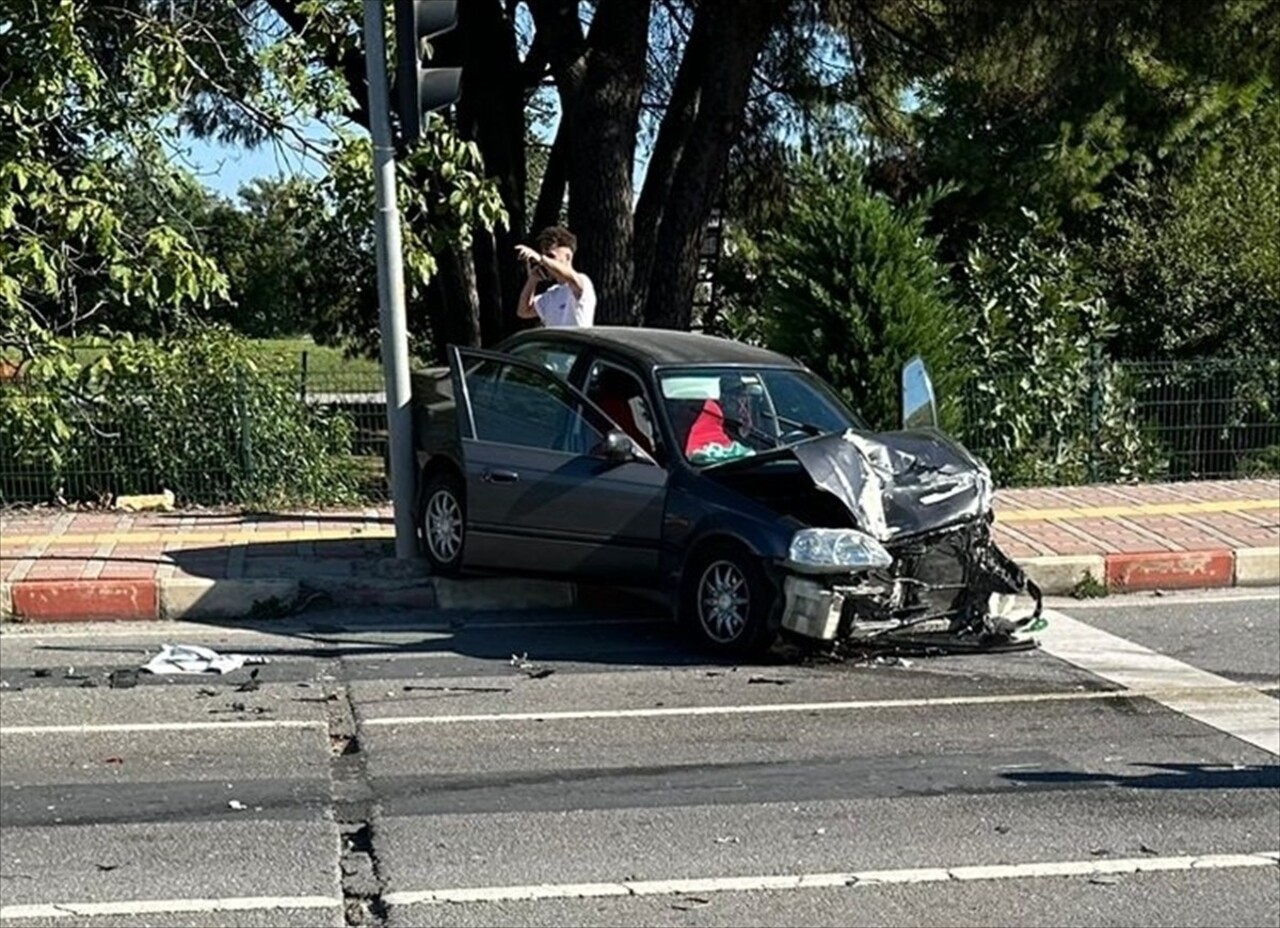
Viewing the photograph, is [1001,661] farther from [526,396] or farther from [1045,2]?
[1045,2]

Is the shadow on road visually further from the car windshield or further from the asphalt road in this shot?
the car windshield

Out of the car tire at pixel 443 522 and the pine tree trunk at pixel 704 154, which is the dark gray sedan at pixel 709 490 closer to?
the car tire at pixel 443 522

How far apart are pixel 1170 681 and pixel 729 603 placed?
2.16 m

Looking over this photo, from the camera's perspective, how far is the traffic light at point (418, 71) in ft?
29.8

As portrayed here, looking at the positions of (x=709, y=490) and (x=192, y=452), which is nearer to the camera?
(x=709, y=490)

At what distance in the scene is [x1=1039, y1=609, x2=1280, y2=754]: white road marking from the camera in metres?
7.02

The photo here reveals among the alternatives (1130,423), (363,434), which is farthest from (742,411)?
(1130,423)

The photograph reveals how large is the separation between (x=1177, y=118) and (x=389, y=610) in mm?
14323

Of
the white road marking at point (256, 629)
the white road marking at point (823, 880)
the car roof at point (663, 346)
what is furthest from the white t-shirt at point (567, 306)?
the white road marking at point (823, 880)

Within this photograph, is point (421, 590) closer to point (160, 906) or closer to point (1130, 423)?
point (160, 906)

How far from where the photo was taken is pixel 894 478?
8.29 m

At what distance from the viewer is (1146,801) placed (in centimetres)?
595

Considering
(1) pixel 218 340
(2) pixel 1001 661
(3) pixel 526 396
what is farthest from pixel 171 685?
(1) pixel 218 340

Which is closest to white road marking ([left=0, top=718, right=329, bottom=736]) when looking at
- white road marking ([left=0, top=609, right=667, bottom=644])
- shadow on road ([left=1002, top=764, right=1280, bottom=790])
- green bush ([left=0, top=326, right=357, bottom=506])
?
white road marking ([left=0, top=609, right=667, bottom=644])
